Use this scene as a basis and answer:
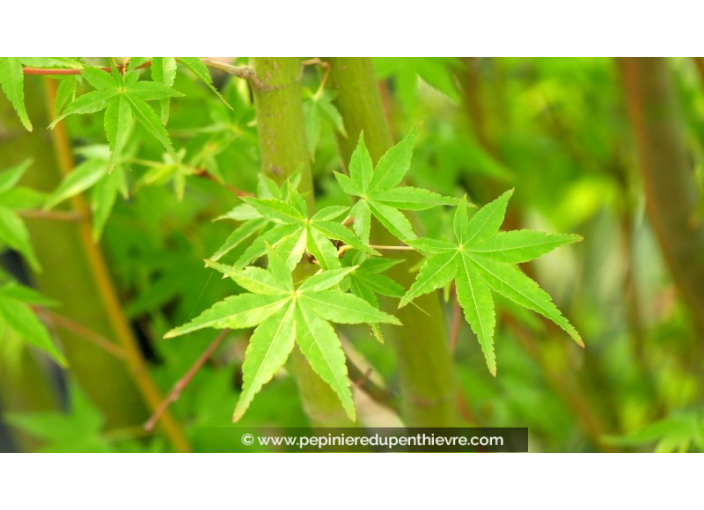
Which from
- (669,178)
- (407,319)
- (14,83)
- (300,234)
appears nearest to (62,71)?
(14,83)

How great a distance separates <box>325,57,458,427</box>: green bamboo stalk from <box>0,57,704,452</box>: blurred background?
1 centimetres

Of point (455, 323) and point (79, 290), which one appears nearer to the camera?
point (455, 323)

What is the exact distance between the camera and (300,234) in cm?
34

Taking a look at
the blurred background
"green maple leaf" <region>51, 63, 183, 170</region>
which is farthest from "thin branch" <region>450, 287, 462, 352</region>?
"green maple leaf" <region>51, 63, 183, 170</region>

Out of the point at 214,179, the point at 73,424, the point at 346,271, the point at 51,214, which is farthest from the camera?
the point at 73,424

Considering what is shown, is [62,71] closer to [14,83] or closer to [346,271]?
[14,83]

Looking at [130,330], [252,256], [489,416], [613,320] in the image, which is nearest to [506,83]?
[613,320]

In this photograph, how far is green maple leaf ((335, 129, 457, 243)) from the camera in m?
0.35

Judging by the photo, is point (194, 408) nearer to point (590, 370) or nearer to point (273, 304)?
point (273, 304)

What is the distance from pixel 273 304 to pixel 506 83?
0.74 meters

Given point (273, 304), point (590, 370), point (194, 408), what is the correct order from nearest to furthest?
point (273, 304)
point (194, 408)
point (590, 370)

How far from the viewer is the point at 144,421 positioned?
0.73 m

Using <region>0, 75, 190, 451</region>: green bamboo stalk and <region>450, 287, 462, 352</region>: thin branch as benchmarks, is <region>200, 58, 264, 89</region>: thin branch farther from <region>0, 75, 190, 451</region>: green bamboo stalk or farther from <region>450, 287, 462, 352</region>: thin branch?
<region>0, 75, 190, 451</region>: green bamboo stalk

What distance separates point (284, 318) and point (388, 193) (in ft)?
0.28
